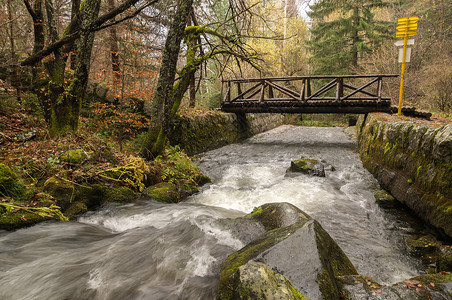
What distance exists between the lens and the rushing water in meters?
Result: 2.19

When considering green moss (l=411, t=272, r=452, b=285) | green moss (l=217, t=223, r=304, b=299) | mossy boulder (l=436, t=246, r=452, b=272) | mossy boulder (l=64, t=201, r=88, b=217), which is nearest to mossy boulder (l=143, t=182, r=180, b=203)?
mossy boulder (l=64, t=201, r=88, b=217)

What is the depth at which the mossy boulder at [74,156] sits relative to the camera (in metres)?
3.99

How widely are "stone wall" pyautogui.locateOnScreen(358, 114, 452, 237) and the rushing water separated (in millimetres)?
510

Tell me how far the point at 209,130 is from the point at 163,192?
5.80 metres

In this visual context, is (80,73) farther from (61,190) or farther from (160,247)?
(160,247)

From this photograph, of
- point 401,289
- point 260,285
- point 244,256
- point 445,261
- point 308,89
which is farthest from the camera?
point 308,89

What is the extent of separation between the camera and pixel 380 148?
19.4 feet

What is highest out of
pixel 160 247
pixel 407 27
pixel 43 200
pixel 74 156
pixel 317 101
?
pixel 407 27

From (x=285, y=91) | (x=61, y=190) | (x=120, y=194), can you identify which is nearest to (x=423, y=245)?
(x=120, y=194)

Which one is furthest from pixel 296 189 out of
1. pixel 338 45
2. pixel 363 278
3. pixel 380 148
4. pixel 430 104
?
pixel 338 45

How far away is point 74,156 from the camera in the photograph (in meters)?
4.10

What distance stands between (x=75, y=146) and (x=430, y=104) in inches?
550

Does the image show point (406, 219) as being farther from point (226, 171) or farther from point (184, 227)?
point (226, 171)

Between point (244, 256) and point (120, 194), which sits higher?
point (244, 256)
